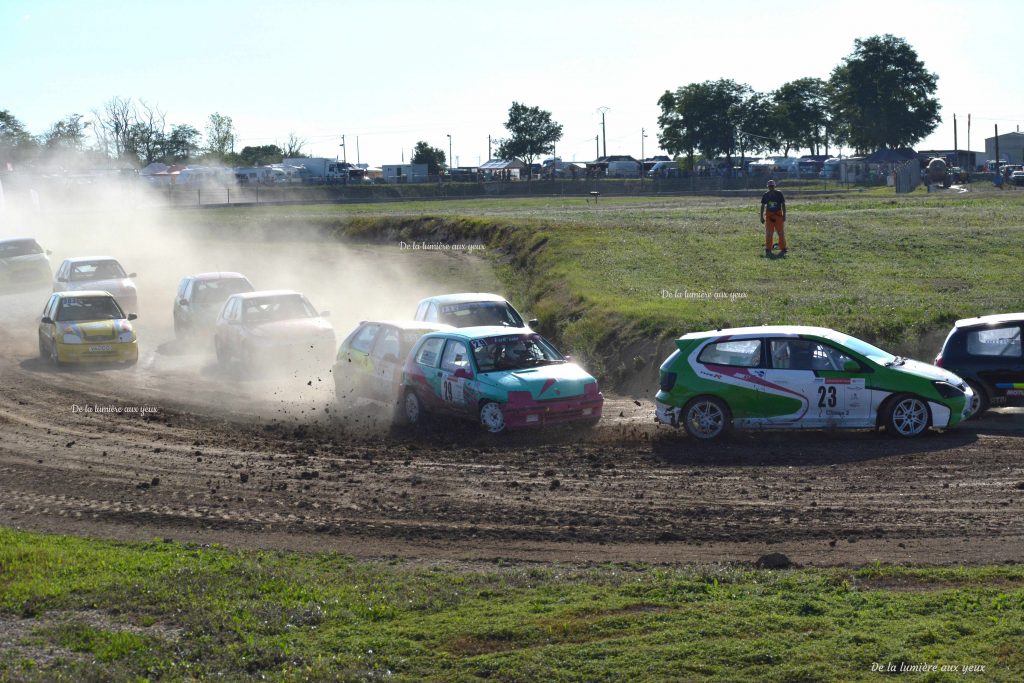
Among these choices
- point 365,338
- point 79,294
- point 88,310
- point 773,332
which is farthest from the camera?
point 79,294

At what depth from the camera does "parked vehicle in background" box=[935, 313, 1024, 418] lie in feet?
51.9

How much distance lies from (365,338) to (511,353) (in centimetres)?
343

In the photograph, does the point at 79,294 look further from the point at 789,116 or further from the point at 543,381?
the point at 789,116

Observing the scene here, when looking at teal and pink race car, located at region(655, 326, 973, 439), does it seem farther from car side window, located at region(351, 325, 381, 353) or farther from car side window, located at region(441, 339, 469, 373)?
car side window, located at region(351, 325, 381, 353)

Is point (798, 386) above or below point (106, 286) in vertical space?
below

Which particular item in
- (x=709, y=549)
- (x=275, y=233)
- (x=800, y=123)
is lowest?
(x=709, y=549)

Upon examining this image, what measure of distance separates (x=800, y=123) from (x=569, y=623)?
4993 inches

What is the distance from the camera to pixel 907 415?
14461 mm

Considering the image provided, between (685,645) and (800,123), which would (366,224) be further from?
(800,123)

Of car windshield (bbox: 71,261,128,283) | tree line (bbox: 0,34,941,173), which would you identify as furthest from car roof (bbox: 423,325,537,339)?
tree line (bbox: 0,34,941,173)

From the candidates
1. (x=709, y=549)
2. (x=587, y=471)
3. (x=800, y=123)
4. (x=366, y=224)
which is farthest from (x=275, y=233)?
(x=800, y=123)

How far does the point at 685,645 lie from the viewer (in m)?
7.62

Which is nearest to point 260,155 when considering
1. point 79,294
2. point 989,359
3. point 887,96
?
point 887,96

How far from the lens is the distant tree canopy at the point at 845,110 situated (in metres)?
114
